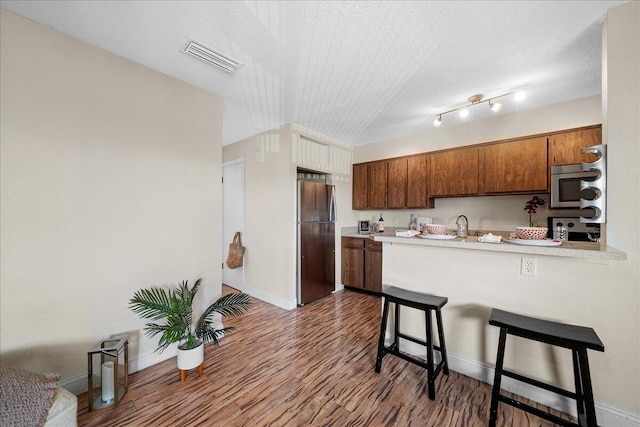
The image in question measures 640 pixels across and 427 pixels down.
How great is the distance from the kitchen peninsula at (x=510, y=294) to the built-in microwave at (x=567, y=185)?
43 cm

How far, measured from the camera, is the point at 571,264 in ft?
5.15

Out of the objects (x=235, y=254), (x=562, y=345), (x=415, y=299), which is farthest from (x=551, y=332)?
(x=235, y=254)

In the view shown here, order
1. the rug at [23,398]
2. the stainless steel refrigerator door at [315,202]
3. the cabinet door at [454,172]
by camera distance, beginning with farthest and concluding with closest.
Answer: the stainless steel refrigerator door at [315,202] < the cabinet door at [454,172] < the rug at [23,398]

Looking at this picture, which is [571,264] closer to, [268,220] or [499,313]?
[499,313]

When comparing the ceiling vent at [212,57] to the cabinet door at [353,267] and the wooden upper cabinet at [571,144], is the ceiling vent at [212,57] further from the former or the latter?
the wooden upper cabinet at [571,144]

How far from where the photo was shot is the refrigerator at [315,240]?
3.42m

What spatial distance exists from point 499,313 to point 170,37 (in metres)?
3.06

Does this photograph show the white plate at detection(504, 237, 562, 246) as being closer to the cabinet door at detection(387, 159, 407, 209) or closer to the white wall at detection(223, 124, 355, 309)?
the cabinet door at detection(387, 159, 407, 209)

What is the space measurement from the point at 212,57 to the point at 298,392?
8.89 ft

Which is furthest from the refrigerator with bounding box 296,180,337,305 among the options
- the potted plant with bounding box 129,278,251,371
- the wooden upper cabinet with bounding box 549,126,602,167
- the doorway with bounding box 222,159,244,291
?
the wooden upper cabinet with bounding box 549,126,602,167

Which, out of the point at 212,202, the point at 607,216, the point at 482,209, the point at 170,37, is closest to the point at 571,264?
the point at 607,216

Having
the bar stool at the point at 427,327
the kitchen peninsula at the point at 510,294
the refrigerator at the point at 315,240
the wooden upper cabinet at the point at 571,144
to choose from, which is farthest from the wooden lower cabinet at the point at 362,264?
the wooden upper cabinet at the point at 571,144

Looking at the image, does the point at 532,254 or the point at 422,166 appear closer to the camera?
the point at 532,254

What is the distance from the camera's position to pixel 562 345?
131cm
